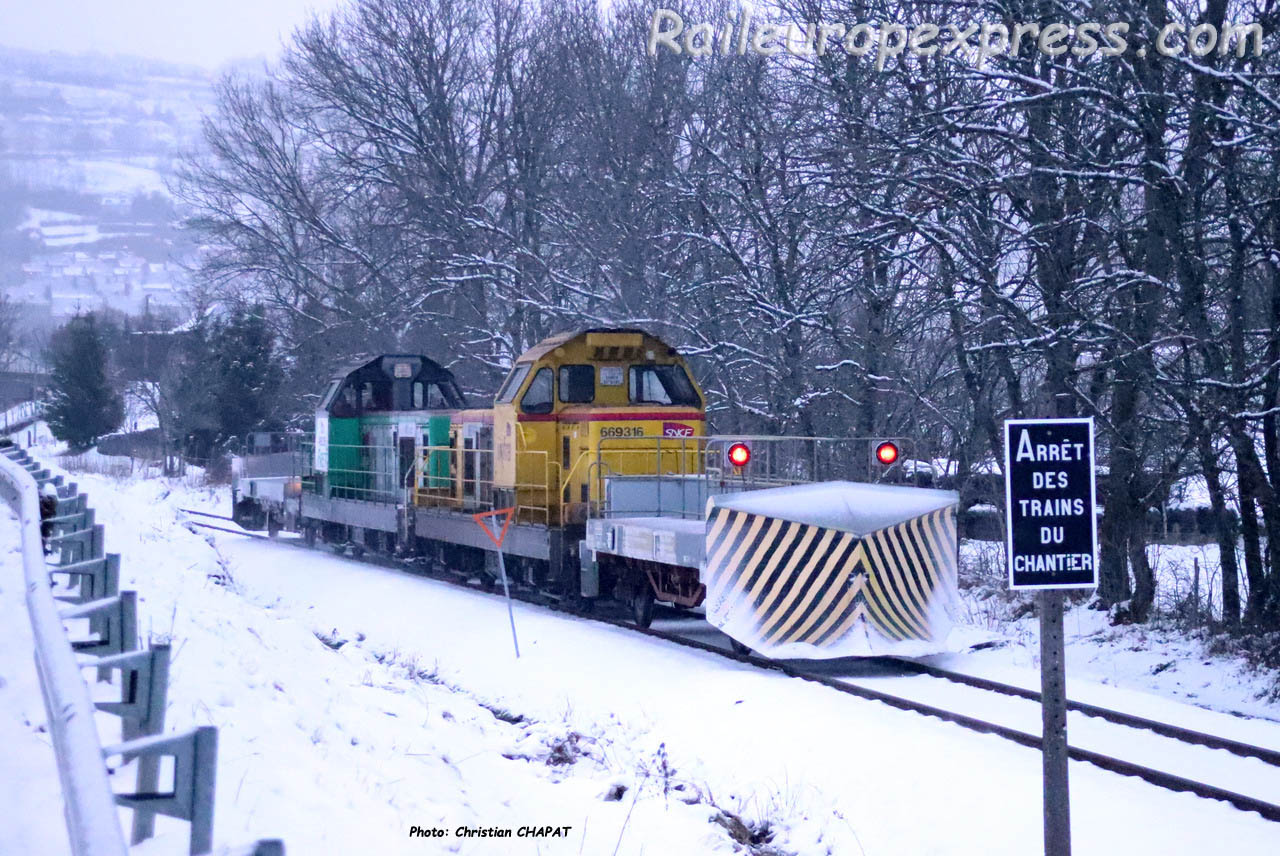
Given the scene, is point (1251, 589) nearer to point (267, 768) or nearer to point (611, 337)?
point (611, 337)

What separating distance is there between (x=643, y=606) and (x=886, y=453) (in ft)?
11.1

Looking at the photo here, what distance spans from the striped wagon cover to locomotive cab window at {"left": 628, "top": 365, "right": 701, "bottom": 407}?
4.54 m

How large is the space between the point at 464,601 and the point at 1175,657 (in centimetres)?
844

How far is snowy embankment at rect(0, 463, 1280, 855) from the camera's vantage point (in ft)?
18.5

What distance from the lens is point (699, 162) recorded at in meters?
20.9

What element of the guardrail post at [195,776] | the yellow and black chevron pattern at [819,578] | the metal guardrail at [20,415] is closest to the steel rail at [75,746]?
the guardrail post at [195,776]

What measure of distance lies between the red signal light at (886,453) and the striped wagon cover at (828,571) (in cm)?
75

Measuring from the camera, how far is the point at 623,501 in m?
13.6

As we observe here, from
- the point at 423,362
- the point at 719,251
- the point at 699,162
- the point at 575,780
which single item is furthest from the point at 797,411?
the point at 575,780

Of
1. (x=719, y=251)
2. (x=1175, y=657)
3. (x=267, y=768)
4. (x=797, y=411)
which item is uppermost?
(x=719, y=251)

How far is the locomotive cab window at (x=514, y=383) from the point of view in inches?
588

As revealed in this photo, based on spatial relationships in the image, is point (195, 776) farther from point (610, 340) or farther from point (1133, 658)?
point (610, 340)

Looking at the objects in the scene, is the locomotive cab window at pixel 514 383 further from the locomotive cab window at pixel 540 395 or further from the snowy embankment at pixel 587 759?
the snowy embankment at pixel 587 759

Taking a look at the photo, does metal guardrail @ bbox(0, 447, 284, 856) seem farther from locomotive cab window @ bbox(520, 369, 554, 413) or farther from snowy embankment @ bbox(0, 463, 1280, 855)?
locomotive cab window @ bbox(520, 369, 554, 413)
